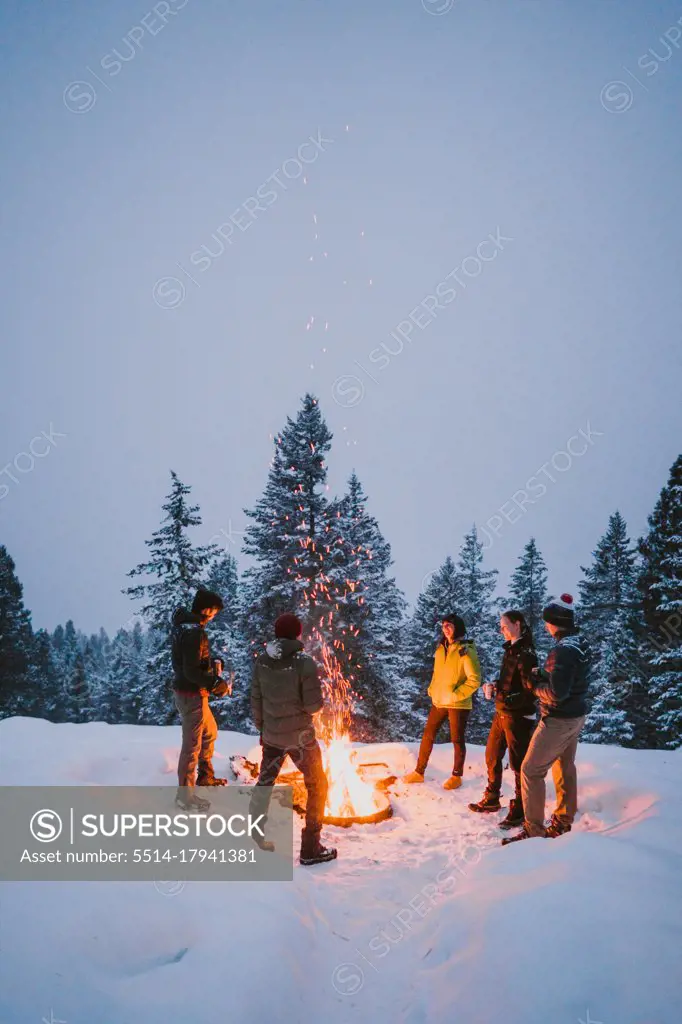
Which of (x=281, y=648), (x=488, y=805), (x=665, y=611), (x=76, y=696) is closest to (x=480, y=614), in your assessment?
(x=665, y=611)

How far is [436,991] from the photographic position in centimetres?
365

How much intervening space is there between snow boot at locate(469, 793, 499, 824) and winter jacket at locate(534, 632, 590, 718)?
6.90 ft

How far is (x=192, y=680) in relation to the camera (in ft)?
20.1

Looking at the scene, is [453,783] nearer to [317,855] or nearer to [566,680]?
[317,855]

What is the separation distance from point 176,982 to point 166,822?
2516 millimetres

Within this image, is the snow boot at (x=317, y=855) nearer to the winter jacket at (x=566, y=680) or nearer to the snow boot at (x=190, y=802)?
the snow boot at (x=190, y=802)

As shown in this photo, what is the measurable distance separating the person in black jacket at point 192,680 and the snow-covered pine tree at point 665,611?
19049 millimetres

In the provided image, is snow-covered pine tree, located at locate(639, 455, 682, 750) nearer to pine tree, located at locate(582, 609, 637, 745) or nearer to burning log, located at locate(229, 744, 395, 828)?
pine tree, located at locate(582, 609, 637, 745)

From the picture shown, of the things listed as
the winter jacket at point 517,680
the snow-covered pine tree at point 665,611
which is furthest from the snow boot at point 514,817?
the snow-covered pine tree at point 665,611

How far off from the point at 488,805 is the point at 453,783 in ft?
2.89

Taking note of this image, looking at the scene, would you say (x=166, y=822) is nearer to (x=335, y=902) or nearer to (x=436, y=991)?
(x=335, y=902)

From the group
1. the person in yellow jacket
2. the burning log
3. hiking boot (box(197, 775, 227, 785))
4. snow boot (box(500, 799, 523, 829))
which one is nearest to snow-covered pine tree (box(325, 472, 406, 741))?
the burning log

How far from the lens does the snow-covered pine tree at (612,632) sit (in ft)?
76.4

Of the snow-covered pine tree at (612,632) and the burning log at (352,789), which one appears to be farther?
the snow-covered pine tree at (612,632)
